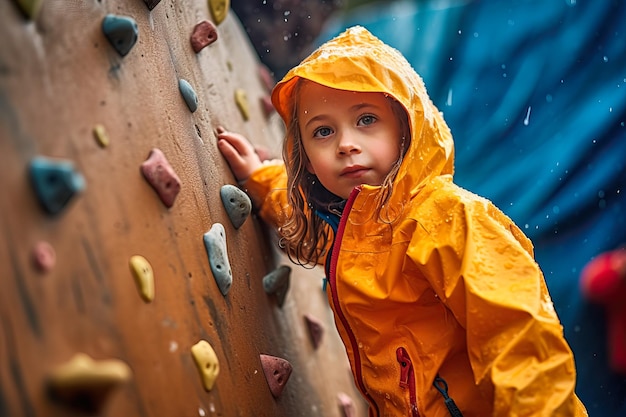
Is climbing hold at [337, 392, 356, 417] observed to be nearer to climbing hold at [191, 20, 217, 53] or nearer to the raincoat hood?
the raincoat hood

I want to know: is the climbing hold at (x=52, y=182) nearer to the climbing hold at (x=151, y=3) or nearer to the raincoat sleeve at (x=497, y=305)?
the climbing hold at (x=151, y=3)

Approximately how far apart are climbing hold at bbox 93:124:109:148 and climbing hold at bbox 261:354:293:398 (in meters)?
0.73

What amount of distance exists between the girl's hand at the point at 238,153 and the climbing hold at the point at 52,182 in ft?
2.92

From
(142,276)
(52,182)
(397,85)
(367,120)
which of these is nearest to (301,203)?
(367,120)

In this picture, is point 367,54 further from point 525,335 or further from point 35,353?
point 35,353

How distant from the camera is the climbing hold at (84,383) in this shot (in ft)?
3.79

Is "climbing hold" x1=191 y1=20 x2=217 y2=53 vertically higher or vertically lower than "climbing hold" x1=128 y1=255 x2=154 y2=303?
higher

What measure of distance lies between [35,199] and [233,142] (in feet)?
3.32

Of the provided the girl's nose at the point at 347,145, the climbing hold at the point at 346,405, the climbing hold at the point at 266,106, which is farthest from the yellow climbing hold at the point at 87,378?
the climbing hold at the point at 266,106

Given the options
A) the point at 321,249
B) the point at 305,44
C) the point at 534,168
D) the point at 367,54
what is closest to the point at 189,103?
the point at 367,54

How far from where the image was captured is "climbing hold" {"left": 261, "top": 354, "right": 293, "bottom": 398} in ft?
6.24

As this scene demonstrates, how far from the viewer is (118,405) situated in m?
1.30

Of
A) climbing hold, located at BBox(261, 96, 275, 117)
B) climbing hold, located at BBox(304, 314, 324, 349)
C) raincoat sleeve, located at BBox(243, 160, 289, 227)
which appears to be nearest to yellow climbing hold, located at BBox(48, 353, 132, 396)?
raincoat sleeve, located at BBox(243, 160, 289, 227)

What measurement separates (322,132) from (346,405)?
35.7 inches
